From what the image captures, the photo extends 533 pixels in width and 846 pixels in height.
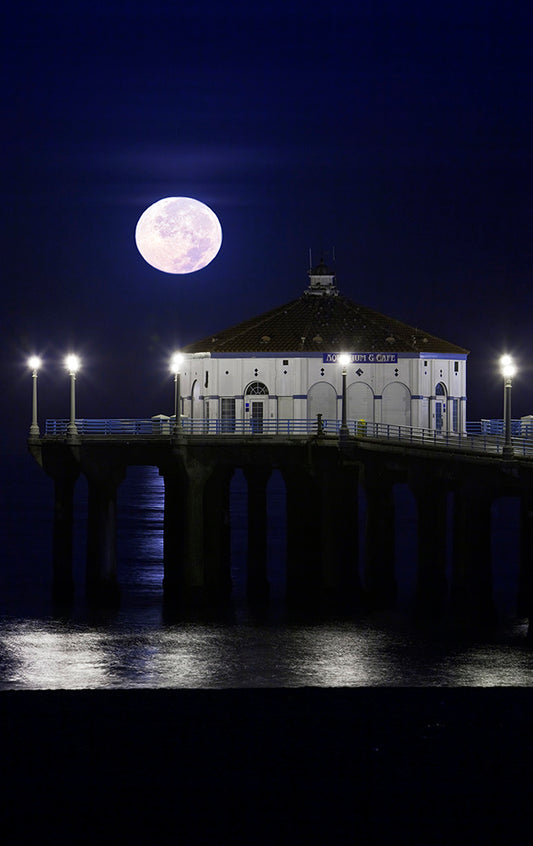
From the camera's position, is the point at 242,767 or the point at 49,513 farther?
the point at 49,513

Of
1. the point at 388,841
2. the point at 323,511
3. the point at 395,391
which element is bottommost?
the point at 388,841

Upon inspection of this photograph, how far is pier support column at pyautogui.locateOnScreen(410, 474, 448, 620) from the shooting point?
52906 mm

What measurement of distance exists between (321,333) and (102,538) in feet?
40.9

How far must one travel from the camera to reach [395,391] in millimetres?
65250

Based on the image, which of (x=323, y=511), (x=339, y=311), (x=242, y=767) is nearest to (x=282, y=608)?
(x=323, y=511)

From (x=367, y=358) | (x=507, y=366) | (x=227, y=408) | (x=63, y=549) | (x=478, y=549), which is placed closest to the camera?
(x=507, y=366)

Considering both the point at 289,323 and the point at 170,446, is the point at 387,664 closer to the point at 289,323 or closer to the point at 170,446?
the point at 170,446

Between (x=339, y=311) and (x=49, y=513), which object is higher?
(x=339, y=311)

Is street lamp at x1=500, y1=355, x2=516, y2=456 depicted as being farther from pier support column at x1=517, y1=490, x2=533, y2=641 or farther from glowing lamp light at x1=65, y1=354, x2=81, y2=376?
glowing lamp light at x1=65, y1=354, x2=81, y2=376

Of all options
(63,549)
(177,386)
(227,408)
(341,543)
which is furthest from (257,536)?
(63,549)

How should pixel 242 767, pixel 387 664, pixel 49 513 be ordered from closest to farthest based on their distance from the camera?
pixel 242 767 < pixel 387 664 < pixel 49 513

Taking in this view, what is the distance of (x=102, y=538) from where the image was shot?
200 feet

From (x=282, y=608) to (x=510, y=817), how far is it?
3081 cm

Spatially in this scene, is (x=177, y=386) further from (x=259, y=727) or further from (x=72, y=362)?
(x=259, y=727)
